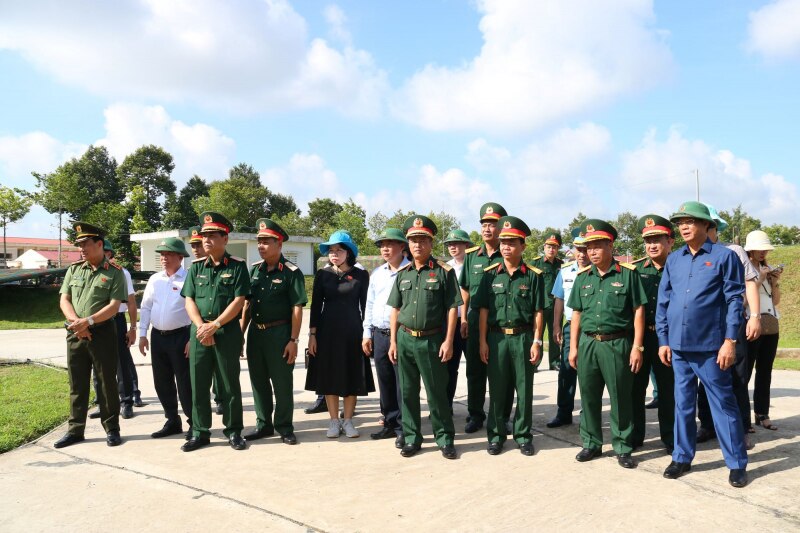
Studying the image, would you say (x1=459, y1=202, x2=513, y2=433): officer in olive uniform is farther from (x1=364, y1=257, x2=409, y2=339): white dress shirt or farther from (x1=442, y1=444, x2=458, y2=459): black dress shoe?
(x1=442, y1=444, x2=458, y2=459): black dress shoe

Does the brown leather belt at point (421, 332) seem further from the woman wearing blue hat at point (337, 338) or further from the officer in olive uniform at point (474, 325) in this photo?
the woman wearing blue hat at point (337, 338)

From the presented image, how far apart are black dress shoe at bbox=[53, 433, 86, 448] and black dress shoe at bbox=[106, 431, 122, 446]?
0.95ft

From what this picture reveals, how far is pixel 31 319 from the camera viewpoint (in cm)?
2030

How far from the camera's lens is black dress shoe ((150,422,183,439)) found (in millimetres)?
5445

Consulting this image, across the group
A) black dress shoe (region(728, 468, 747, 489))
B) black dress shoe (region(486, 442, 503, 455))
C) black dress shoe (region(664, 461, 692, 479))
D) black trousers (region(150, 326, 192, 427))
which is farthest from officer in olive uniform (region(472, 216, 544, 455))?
black trousers (region(150, 326, 192, 427))

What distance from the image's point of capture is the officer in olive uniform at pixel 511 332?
4824 millimetres

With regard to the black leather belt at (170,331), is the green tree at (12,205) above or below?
above

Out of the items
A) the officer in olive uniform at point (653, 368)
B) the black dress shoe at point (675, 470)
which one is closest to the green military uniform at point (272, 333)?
the officer in olive uniform at point (653, 368)

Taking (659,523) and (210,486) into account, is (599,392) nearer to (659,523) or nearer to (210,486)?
(659,523)

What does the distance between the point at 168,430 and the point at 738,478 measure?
191 inches

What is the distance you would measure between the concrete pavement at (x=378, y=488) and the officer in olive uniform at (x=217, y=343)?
9.8 inches

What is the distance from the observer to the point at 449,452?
4.68m

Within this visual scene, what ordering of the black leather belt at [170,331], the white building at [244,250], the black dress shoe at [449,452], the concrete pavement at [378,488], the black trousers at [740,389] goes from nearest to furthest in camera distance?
the concrete pavement at [378,488] → the black dress shoe at [449,452] → the black trousers at [740,389] → the black leather belt at [170,331] → the white building at [244,250]

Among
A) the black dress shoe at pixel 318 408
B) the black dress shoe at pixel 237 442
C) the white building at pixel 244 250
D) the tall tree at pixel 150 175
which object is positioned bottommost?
the black dress shoe at pixel 318 408
